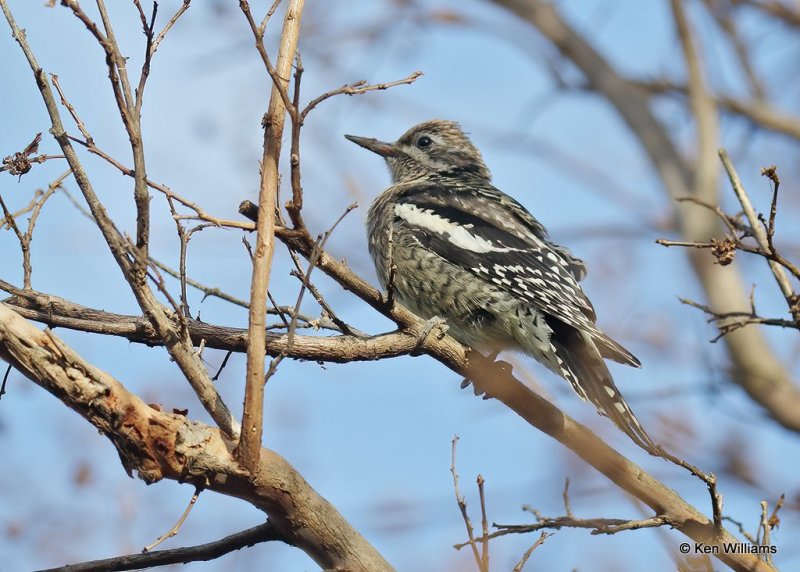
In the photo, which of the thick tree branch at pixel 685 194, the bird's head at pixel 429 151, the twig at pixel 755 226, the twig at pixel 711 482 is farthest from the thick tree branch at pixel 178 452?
the thick tree branch at pixel 685 194

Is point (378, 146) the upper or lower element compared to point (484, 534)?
upper

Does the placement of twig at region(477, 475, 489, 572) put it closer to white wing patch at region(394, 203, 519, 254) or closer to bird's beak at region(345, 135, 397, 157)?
white wing patch at region(394, 203, 519, 254)

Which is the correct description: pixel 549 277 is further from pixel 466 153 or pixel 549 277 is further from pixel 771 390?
pixel 771 390

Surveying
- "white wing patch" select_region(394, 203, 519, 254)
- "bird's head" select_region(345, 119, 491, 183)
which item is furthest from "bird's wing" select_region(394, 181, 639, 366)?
"bird's head" select_region(345, 119, 491, 183)

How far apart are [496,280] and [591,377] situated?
733mm

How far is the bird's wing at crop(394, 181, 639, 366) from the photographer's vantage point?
15.5 feet

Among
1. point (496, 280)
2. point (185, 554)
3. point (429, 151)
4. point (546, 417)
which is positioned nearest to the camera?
point (185, 554)

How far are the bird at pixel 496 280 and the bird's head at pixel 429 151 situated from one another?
839 mm

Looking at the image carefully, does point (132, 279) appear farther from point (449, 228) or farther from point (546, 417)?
point (449, 228)

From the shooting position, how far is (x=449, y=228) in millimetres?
5250

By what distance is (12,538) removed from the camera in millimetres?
5152

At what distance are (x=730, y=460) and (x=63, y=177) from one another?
567cm

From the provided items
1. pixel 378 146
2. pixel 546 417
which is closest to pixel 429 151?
pixel 378 146

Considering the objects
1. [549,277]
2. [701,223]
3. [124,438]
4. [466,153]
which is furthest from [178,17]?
[701,223]
